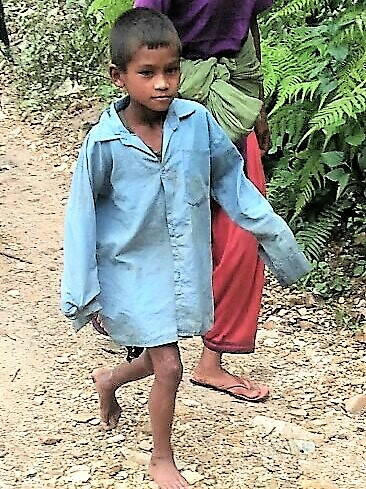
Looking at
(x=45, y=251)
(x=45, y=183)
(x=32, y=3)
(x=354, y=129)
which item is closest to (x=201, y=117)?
(x=354, y=129)

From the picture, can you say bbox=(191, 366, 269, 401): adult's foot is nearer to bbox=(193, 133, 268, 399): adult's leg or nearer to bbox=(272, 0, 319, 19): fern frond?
bbox=(193, 133, 268, 399): adult's leg

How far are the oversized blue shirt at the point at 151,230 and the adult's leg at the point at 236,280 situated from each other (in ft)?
2.07

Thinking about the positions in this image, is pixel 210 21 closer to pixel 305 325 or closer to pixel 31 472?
pixel 31 472

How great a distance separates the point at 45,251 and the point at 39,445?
197cm

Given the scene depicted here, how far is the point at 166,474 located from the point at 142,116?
3.83 feet

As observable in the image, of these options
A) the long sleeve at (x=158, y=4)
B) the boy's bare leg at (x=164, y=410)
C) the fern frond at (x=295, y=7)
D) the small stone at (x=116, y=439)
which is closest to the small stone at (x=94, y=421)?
the small stone at (x=116, y=439)

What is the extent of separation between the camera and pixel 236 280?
12.1 feet

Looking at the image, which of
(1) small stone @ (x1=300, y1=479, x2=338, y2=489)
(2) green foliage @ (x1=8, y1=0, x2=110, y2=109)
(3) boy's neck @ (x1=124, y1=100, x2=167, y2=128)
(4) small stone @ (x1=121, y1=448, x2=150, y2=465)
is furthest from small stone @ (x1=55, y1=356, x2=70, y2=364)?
(2) green foliage @ (x1=8, y1=0, x2=110, y2=109)

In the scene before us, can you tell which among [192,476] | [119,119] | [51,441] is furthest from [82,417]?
[119,119]

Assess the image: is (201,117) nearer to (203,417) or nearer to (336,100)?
(203,417)

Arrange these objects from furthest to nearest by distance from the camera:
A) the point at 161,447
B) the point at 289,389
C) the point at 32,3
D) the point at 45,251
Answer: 1. the point at 32,3
2. the point at 45,251
3. the point at 289,389
4. the point at 161,447

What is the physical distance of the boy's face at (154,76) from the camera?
108 inches

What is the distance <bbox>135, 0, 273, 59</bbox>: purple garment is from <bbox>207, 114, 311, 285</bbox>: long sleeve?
1.70 ft

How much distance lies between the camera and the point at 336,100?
4.58 m
